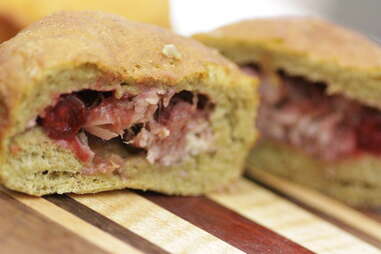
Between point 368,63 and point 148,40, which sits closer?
point 148,40

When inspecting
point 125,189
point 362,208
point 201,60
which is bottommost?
point 362,208

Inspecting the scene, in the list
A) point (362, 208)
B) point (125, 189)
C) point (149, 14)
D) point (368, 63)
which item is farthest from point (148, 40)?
point (362, 208)

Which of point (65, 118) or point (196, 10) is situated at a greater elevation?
point (196, 10)

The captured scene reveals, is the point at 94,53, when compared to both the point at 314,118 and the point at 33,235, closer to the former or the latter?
the point at 33,235

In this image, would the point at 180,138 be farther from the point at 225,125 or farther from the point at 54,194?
the point at 54,194

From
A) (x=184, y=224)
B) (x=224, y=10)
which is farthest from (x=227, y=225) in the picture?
(x=224, y=10)

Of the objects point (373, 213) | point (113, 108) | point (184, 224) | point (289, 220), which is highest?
point (113, 108)

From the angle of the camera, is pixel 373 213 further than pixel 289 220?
Yes
